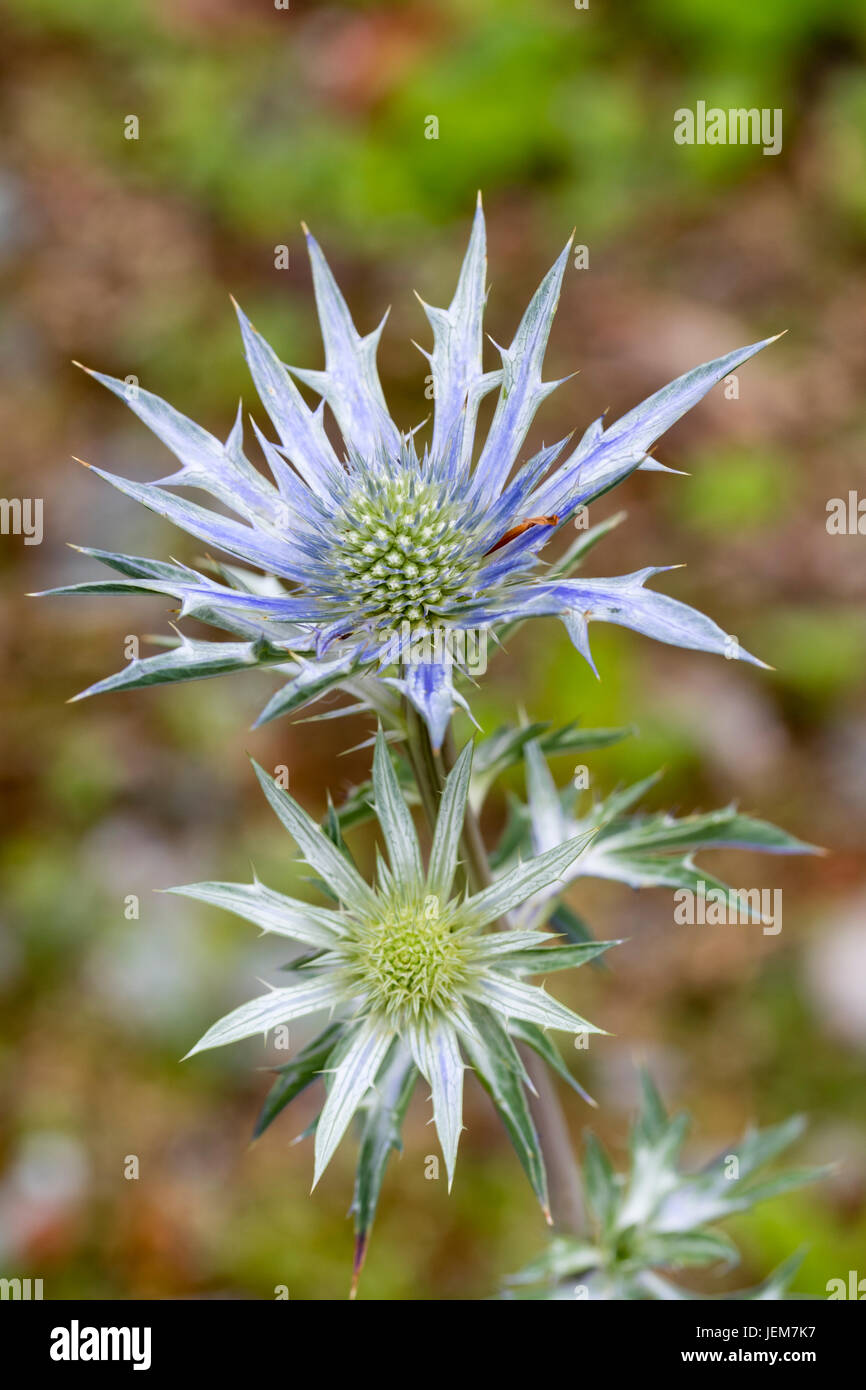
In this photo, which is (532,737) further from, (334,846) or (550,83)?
(550,83)

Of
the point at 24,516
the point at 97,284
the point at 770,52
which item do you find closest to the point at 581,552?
the point at 24,516

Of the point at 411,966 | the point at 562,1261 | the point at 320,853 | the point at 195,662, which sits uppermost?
the point at 195,662

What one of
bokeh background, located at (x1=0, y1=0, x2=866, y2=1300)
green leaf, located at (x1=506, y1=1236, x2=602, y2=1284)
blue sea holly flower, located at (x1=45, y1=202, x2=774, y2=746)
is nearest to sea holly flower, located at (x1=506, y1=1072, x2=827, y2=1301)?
green leaf, located at (x1=506, y1=1236, x2=602, y2=1284)

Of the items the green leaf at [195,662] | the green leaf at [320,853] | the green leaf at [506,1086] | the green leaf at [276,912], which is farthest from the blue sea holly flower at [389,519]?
the green leaf at [506,1086]

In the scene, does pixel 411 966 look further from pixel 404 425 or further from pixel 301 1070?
pixel 404 425

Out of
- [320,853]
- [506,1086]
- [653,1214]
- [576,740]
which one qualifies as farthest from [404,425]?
[506,1086]

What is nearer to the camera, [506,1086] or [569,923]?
[506,1086]
